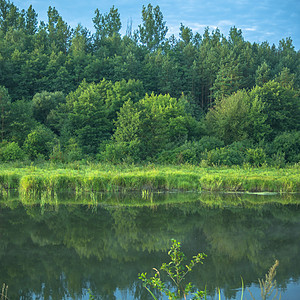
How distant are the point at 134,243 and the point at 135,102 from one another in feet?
122

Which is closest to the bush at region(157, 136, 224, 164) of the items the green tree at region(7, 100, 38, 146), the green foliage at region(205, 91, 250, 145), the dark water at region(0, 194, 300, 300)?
the green foliage at region(205, 91, 250, 145)

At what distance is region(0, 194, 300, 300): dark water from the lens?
25.0ft

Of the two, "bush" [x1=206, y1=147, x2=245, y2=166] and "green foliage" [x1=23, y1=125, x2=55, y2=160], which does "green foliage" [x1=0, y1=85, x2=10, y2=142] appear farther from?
"bush" [x1=206, y1=147, x2=245, y2=166]

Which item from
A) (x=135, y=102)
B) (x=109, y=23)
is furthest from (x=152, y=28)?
(x=135, y=102)

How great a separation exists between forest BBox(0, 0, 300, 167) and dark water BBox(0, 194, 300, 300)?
15326 millimetres

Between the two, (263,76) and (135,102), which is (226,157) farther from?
(263,76)

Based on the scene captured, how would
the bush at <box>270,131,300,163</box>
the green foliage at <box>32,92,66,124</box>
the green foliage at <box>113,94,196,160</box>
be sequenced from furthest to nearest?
the green foliage at <box>32,92,66,124</box>, the bush at <box>270,131,300,163</box>, the green foliage at <box>113,94,196,160</box>

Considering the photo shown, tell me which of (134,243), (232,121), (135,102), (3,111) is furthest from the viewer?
(135,102)

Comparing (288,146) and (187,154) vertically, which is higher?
(288,146)

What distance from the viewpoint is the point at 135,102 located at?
4666 centimetres

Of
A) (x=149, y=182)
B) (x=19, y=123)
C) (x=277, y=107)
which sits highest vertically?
(x=277, y=107)

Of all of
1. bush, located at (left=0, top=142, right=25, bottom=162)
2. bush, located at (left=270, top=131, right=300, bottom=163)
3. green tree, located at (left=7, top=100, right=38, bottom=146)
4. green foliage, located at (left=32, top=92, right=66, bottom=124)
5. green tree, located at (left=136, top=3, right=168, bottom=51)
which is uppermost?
green tree, located at (left=136, top=3, right=168, bottom=51)

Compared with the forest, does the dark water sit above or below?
below

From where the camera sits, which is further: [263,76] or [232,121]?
[263,76]
